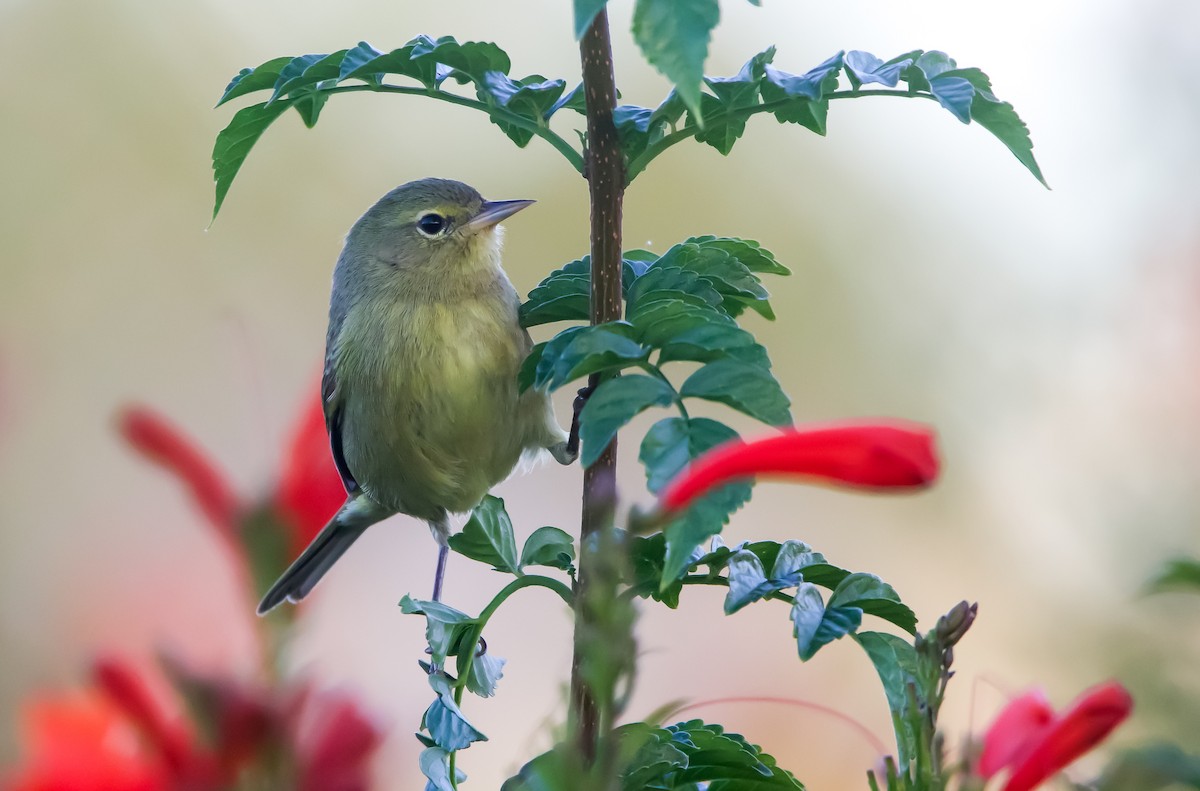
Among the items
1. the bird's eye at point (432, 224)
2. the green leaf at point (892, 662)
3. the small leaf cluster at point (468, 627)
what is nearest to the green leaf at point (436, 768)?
the small leaf cluster at point (468, 627)

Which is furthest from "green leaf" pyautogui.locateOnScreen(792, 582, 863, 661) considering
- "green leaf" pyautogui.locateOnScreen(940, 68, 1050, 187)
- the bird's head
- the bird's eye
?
the bird's eye

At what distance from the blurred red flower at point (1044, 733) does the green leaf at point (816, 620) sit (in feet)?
0.58

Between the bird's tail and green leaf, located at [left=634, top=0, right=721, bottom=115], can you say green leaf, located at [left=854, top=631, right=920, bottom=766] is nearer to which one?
green leaf, located at [left=634, top=0, right=721, bottom=115]

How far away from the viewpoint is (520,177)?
236 inches

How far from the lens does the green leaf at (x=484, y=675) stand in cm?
155

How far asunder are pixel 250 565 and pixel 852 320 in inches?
180

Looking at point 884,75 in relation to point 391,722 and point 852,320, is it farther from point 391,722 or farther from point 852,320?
point 852,320

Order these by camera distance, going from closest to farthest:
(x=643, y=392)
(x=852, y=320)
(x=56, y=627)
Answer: (x=643, y=392) → (x=56, y=627) → (x=852, y=320)

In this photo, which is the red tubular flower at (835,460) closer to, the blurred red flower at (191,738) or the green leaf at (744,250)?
the blurred red flower at (191,738)

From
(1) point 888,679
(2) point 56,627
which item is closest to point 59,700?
(1) point 888,679

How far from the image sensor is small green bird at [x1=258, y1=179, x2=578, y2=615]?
2666 millimetres

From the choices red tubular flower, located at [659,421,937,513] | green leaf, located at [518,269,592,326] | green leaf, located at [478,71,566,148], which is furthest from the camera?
green leaf, located at [518,269,592,326]

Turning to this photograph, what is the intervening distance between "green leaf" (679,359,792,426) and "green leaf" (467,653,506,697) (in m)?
0.50

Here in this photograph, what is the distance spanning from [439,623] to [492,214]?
1.64 metres
